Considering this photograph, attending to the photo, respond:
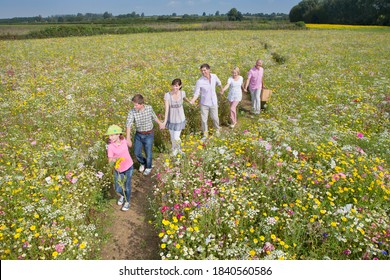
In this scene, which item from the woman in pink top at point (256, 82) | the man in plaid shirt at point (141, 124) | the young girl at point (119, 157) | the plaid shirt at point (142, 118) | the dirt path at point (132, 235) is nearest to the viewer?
the dirt path at point (132, 235)

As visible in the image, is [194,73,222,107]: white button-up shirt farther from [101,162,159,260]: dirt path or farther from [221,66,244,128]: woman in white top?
[101,162,159,260]: dirt path

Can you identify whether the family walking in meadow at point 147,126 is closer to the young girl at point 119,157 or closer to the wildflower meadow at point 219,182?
the young girl at point 119,157

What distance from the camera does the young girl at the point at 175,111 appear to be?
6.25m

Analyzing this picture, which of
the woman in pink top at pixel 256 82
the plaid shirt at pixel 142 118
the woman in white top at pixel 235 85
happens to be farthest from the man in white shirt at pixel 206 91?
the woman in pink top at pixel 256 82

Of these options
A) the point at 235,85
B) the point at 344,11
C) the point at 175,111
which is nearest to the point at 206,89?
the point at 175,111

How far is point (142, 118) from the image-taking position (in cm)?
592

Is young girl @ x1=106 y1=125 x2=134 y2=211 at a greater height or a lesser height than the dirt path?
greater

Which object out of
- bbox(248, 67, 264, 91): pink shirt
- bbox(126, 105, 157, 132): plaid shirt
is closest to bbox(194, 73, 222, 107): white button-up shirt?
bbox(126, 105, 157, 132): plaid shirt

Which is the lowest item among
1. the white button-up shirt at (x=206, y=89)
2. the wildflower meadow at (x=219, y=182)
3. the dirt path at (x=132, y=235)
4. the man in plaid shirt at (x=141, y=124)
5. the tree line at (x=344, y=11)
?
the dirt path at (x=132, y=235)

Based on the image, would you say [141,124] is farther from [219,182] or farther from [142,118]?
[219,182]

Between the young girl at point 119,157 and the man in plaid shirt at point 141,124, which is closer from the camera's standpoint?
the young girl at point 119,157

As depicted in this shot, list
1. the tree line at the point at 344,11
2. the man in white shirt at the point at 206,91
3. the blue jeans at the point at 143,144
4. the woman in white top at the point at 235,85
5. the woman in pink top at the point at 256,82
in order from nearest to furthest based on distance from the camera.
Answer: the blue jeans at the point at 143,144 → the man in white shirt at the point at 206,91 → the woman in white top at the point at 235,85 → the woman in pink top at the point at 256,82 → the tree line at the point at 344,11

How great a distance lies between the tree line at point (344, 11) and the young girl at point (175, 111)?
251 feet

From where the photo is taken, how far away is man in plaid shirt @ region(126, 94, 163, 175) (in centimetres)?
567
